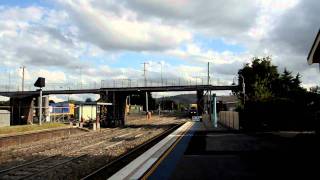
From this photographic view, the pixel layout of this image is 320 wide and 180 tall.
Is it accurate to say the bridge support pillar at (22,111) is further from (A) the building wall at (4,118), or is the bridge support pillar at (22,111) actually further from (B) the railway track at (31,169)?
(B) the railway track at (31,169)

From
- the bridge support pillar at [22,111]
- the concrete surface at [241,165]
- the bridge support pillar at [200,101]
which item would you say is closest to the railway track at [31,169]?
the concrete surface at [241,165]

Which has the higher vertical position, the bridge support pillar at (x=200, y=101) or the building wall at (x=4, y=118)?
the bridge support pillar at (x=200, y=101)

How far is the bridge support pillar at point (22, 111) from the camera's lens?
8441cm

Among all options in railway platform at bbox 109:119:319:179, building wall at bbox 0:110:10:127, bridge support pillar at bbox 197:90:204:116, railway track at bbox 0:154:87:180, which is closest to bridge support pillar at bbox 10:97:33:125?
building wall at bbox 0:110:10:127

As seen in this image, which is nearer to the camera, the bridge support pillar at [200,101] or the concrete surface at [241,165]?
the concrete surface at [241,165]

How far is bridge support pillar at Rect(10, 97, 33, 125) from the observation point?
84.4 meters

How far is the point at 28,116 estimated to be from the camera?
298 feet

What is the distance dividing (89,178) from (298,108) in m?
26.5

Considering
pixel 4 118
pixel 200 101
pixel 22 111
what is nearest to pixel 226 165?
pixel 4 118

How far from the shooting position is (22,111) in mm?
96688

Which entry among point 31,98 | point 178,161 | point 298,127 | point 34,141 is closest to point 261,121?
point 298,127

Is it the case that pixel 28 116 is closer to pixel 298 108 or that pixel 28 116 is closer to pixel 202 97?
pixel 202 97

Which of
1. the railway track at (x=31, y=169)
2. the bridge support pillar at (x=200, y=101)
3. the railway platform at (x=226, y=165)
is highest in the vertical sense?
the bridge support pillar at (x=200, y=101)

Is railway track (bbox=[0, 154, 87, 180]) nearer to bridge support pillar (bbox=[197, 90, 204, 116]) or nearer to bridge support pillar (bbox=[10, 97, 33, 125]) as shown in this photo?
bridge support pillar (bbox=[10, 97, 33, 125])
